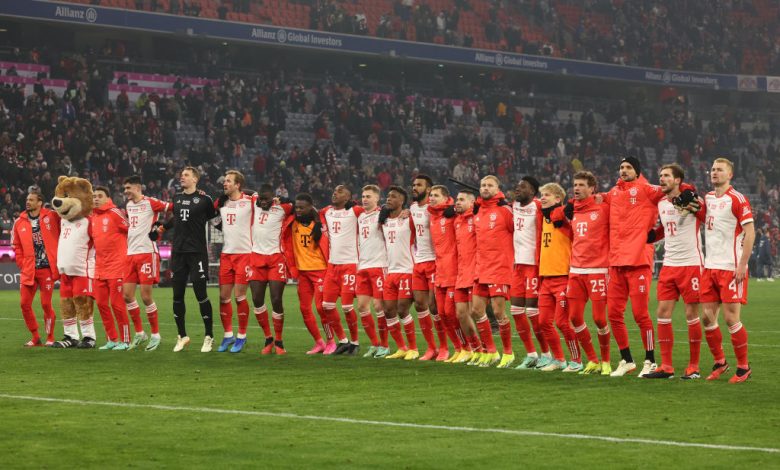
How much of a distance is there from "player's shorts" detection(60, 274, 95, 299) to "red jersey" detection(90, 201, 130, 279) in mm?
196

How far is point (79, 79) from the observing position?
40562mm

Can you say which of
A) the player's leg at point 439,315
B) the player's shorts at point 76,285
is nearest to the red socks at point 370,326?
the player's leg at point 439,315

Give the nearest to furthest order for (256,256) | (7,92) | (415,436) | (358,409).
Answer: (415,436) < (358,409) < (256,256) < (7,92)

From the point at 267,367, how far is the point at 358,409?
4.12 meters

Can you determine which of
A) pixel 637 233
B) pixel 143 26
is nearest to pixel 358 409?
pixel 637 233

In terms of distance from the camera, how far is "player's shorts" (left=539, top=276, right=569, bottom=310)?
14.3 m

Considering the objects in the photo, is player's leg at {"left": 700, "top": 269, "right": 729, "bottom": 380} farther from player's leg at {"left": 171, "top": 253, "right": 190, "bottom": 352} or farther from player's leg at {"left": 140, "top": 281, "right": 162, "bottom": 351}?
player's leg at {"left": 140, "top": 281, "right": 162, "bottom": 351}

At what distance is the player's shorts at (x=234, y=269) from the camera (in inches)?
664

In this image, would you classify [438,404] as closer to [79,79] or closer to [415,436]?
[415,436]

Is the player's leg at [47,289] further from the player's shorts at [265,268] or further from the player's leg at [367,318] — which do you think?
the player's leg at [367,318]

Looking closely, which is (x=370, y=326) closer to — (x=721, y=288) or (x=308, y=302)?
(x=308, y=302)

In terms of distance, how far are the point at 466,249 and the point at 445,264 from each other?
1.34 feet

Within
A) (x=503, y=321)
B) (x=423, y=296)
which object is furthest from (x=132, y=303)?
(x=503, y=321)

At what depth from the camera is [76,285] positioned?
58.4ft
